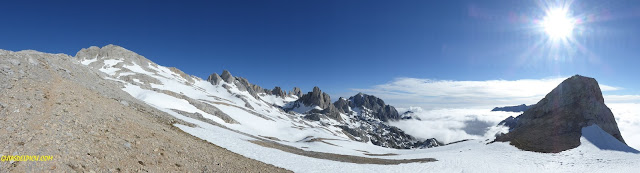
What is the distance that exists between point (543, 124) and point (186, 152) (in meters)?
66.4

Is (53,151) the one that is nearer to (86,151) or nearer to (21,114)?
(86,151)

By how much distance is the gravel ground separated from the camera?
458 inches

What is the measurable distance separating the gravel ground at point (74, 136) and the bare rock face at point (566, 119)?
4822 cm

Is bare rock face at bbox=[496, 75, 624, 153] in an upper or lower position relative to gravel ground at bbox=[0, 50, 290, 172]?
upper

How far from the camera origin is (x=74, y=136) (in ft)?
44.8

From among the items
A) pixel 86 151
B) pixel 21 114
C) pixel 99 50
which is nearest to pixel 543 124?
pixel 86 151

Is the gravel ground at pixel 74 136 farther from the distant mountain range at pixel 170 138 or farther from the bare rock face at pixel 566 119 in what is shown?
the bare rock face at pixel 566 119

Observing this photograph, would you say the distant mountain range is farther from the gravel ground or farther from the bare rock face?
the bare rock face

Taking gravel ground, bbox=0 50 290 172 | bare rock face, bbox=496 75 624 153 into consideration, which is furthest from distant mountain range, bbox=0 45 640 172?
bare rock face, bbox=496 75 624 153

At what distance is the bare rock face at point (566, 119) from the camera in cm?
4406

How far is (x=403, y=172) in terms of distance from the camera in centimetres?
2886

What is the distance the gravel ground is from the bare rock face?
4822 centimetres

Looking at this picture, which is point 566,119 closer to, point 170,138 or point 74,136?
point 170,138

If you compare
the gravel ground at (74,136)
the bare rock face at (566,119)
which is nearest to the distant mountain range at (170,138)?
the gravel ground at (74,136)
